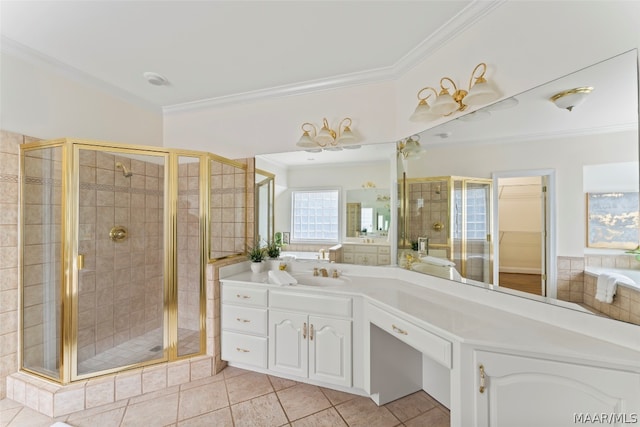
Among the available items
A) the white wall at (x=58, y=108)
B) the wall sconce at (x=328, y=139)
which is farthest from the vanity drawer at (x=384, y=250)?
the white wall at (x=58, y=108)

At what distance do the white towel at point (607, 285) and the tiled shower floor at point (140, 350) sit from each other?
8.32ft

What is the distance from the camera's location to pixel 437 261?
1.90 m

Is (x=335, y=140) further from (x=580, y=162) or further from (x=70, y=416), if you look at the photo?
(x=70, y=416)

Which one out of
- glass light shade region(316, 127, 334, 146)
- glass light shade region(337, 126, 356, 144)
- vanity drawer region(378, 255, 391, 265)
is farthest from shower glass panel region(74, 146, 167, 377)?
vanity drawer region(378, 255, 391, 265)

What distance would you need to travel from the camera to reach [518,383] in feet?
3.54

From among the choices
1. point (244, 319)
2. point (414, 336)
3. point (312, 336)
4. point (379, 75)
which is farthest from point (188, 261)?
point (379, 75)

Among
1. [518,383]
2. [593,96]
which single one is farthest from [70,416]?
[593,96]

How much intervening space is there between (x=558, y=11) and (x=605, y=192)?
88cm

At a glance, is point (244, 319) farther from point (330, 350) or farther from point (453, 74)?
point (453, 74)

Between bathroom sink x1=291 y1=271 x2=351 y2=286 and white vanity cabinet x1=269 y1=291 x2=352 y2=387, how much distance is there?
0.32 metres

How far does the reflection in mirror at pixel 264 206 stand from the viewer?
2.60 meters

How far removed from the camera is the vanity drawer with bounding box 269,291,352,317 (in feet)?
6.13

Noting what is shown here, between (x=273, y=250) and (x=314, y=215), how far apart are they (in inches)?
21.2

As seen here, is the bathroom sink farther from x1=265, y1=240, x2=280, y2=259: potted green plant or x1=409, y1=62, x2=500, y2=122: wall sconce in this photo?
x1=409, y1=62, x2=500, y2=122: wall sconce
